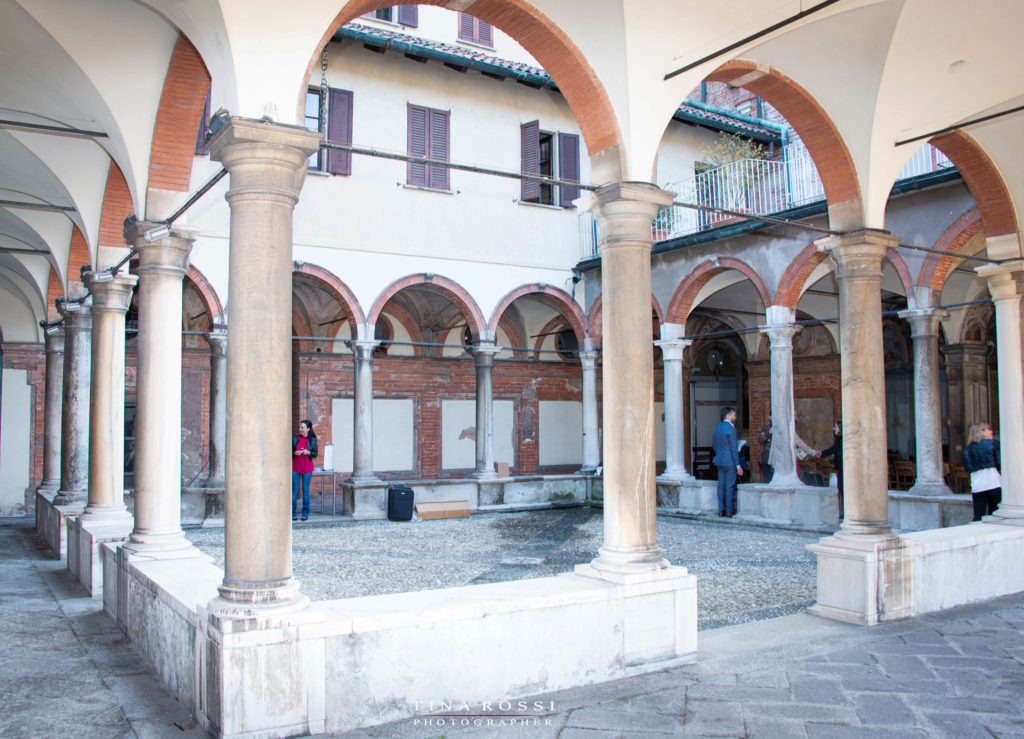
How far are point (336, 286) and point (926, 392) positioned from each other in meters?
8.87

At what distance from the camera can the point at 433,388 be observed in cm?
1720

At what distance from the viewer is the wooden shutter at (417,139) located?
47.1 ft

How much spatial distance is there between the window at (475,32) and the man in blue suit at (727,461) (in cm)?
836

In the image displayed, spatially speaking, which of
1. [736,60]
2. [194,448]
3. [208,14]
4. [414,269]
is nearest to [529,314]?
[414,269]

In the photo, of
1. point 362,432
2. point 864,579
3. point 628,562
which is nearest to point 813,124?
point 864,579

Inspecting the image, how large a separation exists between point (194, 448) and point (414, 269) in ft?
16.6

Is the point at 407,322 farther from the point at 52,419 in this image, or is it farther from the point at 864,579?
the point at 864,579

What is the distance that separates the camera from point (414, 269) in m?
14.3

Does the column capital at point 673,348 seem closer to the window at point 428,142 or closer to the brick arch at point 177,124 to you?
the window at point 428,142

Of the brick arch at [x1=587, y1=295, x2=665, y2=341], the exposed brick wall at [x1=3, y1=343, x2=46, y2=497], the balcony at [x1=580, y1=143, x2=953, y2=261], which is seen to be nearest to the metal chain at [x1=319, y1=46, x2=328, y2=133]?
the balcony at [x1=580, y1=143, x2=953, y2=261]

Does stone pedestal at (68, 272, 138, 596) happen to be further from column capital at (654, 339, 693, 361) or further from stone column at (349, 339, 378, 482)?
column capital at (654, 339, 693, 361)

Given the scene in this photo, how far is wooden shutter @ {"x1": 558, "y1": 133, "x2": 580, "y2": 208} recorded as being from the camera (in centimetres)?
1568

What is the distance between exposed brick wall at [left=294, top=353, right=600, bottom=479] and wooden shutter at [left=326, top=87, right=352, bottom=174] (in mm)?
3919

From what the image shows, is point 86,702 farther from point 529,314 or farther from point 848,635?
point 529,314
